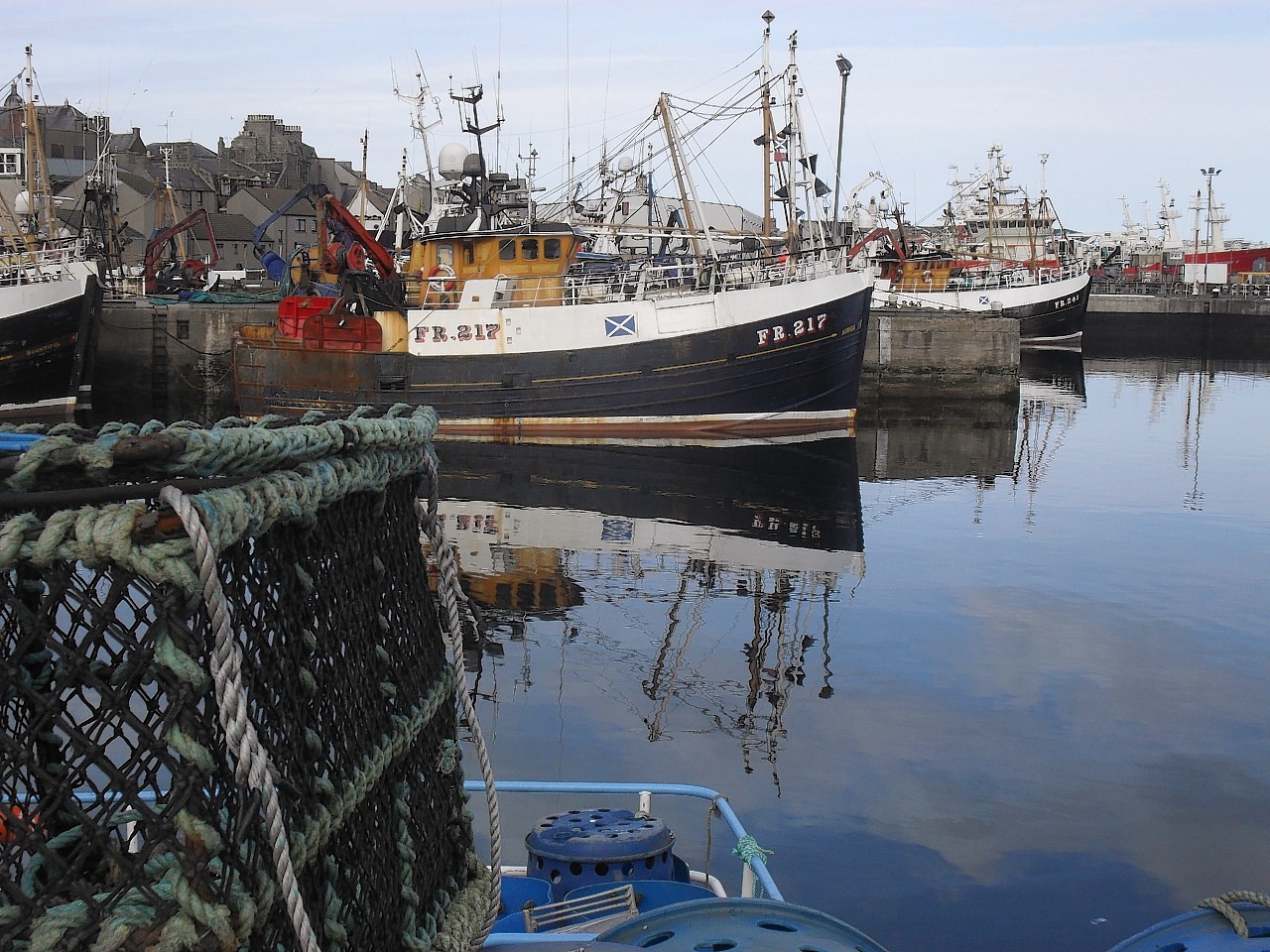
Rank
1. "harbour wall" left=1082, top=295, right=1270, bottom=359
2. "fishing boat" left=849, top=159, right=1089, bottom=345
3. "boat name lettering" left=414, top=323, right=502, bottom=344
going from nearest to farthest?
"boat name lettering" left=414, top=323, right=502, bottom=344 < "fishing boat" left=849, top=159, right=1089, bottom=345 < "harbour wall" left=1082, top=295, right=1270, bottom=359

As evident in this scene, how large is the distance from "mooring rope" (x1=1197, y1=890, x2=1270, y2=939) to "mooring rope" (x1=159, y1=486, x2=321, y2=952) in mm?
2877

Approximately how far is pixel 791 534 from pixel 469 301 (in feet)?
38.6

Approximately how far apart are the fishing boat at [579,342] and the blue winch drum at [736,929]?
19.8 metres

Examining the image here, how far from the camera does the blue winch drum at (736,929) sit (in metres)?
3.37

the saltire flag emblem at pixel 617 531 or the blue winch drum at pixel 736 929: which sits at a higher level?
the blue winch drum at pixel 736 929

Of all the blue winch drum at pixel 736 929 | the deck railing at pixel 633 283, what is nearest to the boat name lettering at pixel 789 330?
the deck railing at pixel 633 283

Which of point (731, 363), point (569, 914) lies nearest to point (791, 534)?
point (731, 363)

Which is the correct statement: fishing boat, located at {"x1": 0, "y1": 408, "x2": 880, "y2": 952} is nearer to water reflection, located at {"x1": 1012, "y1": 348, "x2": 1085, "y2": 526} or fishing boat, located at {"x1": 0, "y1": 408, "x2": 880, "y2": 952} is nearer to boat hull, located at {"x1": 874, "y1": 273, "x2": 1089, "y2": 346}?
water reflection, located at {"x1": 1012, "y1": 348, "x2": 1085, "y2": 526}

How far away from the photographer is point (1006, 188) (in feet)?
204

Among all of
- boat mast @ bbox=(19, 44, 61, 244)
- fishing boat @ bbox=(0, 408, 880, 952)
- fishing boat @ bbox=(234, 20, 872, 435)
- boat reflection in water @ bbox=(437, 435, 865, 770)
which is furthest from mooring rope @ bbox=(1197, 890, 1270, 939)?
boat mast @ bbox=(19, 44, 61, 244)

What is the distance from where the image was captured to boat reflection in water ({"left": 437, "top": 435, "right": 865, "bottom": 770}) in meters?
9.41

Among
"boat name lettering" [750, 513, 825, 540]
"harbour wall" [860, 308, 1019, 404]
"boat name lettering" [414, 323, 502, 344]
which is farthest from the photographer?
"harbour wall" [860, 308, 1019, 404]

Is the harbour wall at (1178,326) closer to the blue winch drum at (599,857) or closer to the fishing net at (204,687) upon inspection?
the blue winch drum at (599,857)

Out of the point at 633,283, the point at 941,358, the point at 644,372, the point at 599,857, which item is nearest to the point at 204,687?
the point at 599,857
